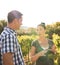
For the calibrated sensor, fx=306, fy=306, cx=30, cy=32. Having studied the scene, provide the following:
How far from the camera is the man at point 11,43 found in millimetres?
3641

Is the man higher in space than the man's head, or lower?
lower

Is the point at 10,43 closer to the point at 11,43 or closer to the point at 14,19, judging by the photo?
the point at 11,43

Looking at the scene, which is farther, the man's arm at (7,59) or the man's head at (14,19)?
the man's head at (14,19)

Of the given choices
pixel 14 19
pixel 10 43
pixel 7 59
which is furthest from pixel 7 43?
pixel 14 19

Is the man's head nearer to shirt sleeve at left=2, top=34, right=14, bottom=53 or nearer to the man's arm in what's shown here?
shirt sleeve at left=2, top=34, right=14, bottom=53

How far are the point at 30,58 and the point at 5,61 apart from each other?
55.5 inches

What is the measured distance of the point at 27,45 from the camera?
486 inches

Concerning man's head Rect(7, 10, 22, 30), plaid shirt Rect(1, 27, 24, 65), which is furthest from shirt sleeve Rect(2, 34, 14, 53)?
man's head Rect(7, 10, 22, 30)

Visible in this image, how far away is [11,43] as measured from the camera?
12.2 feet

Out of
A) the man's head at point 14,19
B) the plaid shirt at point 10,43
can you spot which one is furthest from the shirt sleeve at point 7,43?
the man's head at point 14,19

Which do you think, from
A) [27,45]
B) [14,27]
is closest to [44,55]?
[14,27]

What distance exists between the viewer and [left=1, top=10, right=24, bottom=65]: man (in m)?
3.64

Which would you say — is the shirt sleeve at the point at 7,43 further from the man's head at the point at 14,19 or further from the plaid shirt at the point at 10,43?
the man's head at the point at 14,19

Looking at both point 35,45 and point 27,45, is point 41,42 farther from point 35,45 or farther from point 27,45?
point 27,45
